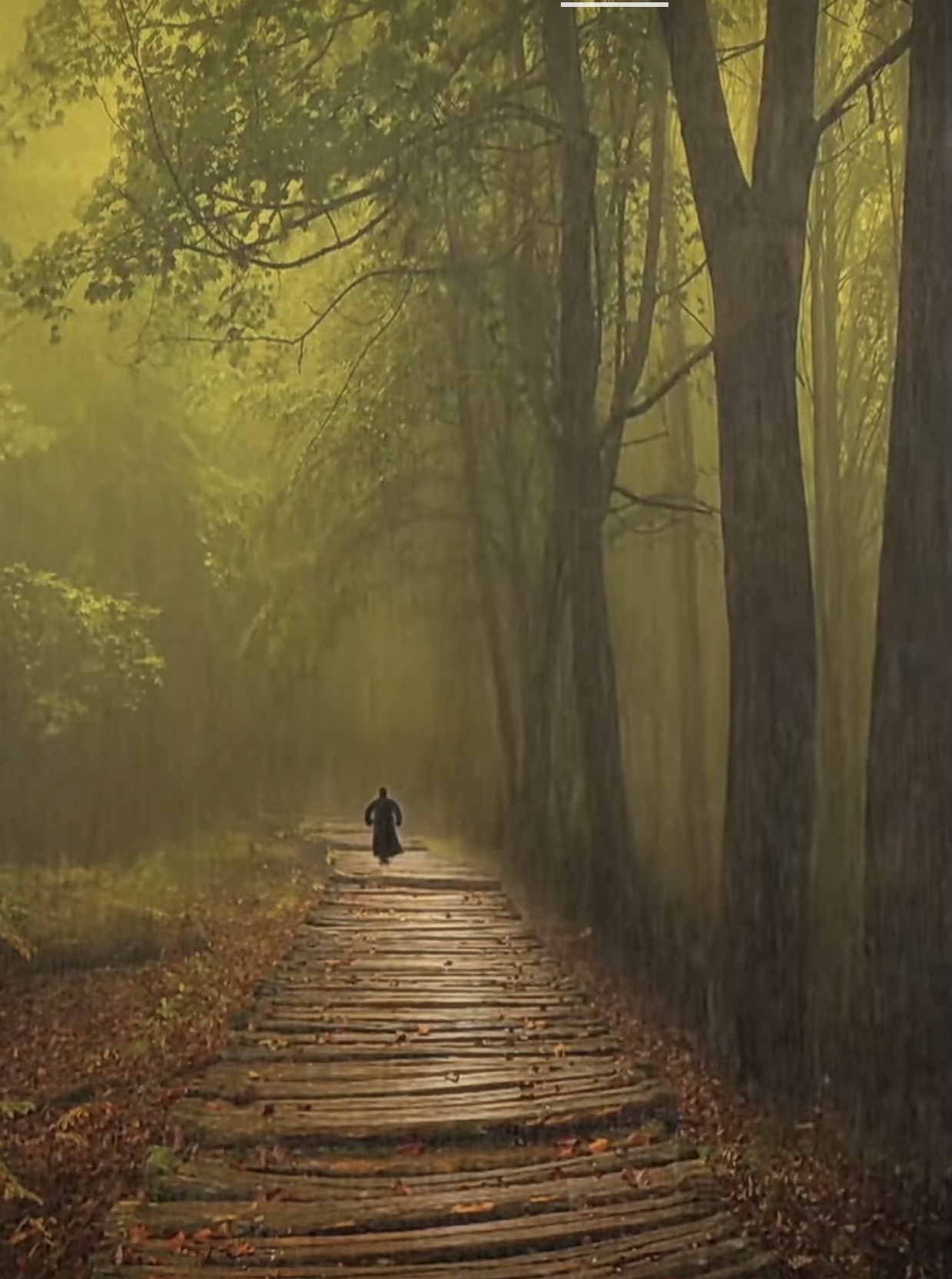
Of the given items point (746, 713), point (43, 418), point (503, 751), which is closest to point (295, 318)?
point (43, 418)

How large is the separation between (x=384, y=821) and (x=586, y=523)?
1.12m

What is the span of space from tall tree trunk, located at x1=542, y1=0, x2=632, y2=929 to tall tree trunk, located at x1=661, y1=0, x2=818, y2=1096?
482 mm

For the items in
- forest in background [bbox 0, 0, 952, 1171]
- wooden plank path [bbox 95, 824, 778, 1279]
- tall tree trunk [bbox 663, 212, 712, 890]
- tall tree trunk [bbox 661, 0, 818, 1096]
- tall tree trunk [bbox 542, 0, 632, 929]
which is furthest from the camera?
tall tree trunk [bbox 542, 0, 632, 929]

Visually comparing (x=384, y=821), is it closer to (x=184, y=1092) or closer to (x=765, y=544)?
A: (x=184, y=1092)

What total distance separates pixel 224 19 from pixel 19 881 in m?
1.86

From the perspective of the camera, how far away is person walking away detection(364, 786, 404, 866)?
264 centimetres

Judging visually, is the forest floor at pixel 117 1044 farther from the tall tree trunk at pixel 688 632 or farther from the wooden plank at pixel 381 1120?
the tall tree trunk at pixel 688 632

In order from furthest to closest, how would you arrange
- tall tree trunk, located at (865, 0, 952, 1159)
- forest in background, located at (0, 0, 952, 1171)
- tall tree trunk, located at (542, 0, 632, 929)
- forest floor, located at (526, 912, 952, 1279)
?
tall tree trunk, located at (542, 0, 632, 929) → forest in background, located at (0, 0, 952, 1171) → tall tree trunk, located at (865, 0, 952, 1159) → forest floor, located at (526, 912, 952, 1279)

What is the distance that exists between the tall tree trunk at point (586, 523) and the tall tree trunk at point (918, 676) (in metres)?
0.78

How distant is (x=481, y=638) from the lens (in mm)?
2963

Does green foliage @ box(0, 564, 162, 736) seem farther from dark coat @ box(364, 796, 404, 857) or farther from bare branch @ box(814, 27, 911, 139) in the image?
bare branch @ box(814, 27, 911, 139)

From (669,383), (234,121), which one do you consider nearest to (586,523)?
(669,383)

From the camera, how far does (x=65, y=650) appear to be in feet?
8.63

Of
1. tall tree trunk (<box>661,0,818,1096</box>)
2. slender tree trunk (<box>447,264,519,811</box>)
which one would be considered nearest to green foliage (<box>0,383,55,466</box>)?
slender tree trunk (<box>447,264,519,811</box>)
